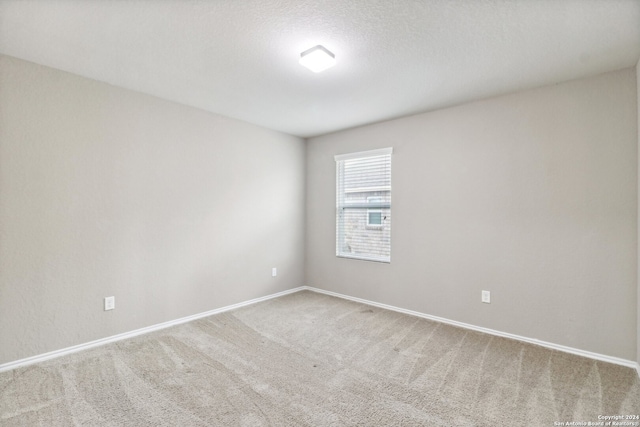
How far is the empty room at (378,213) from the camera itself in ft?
6.18

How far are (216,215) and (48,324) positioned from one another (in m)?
1.80

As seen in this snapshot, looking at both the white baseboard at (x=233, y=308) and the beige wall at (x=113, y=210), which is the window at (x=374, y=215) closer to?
the white baseboard at (x=233, y=308)

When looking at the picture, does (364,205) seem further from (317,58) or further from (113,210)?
(113,210)

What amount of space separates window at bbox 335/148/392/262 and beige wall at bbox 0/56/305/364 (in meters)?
1.16

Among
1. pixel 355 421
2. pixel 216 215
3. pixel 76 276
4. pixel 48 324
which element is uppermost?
pixel 216 215

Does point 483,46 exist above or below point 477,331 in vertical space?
above

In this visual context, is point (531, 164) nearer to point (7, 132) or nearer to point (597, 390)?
point (597, 390)

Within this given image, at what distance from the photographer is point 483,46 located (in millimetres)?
2150

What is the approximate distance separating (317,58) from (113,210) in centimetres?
237

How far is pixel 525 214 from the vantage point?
2.86 metres

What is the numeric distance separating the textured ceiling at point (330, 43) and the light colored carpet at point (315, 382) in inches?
97.3

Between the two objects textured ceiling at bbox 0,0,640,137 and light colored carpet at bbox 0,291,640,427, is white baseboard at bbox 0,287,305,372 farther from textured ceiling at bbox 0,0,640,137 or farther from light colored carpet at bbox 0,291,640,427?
textured ceiling at bbox 0,0,640,137

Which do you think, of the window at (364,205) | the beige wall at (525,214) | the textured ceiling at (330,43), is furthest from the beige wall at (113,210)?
the beige wall at (525,214)

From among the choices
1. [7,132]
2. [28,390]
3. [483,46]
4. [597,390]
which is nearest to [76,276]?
[28,390]
